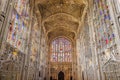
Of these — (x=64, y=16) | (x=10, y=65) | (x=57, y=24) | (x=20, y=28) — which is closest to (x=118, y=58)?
(x=10, y=65)

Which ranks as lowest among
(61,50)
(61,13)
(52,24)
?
(61,50)

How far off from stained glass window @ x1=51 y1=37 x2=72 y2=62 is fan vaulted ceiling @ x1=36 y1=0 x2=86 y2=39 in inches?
225

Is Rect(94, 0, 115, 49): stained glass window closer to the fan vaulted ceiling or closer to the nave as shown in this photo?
the nave

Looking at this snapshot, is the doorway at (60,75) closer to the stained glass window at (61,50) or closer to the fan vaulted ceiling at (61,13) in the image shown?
the stained glass window at (61,50)

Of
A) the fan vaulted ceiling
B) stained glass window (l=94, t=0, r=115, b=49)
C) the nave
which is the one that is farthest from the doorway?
stained glass window (l=94, t=0, r=115, b=49)

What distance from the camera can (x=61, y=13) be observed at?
67.7 ft

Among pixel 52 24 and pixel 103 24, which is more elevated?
pixel 52 24

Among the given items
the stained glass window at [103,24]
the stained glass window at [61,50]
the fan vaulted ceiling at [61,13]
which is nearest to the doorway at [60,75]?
the stained glass window at [61,50]

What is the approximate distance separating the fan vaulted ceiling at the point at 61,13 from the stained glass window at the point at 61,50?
225 inches

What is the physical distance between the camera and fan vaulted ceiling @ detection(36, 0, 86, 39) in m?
18.0

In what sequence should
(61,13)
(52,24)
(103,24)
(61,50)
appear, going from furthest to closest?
(61,50)
(52,24)
(61,13)
(103,24)

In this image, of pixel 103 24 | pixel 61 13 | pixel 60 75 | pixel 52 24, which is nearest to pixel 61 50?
pixel 60 75

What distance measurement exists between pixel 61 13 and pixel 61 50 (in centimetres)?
1196

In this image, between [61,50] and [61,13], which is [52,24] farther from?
[61,50]
